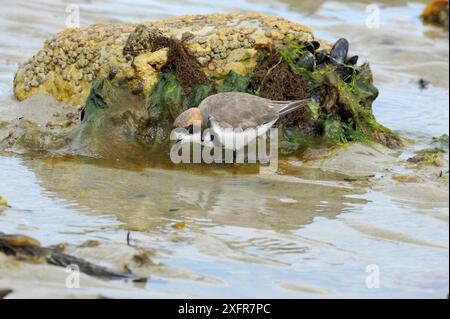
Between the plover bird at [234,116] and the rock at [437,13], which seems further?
the rock at [437,13]

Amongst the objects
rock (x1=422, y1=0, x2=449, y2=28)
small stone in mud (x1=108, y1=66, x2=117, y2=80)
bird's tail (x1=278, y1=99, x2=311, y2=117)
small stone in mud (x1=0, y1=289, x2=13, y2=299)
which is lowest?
small stone in mud (x1=0, y1=289, x2=13, y2=299)

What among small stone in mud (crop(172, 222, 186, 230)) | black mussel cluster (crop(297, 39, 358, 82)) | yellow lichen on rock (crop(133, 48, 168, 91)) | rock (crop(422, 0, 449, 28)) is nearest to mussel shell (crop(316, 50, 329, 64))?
black mussel cluster (crop(297, 39, 358, 82))

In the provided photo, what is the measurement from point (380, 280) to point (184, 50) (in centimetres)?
346

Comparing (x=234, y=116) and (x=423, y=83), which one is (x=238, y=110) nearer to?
(x=234, y=116)

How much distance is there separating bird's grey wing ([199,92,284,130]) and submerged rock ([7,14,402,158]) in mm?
379

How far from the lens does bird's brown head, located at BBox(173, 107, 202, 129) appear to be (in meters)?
6.86

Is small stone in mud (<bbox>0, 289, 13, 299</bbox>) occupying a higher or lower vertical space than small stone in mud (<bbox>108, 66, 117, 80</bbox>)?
lower

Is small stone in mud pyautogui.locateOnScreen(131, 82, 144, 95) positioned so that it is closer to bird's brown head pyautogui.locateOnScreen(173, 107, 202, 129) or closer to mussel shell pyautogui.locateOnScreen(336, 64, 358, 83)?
bird's brown head pyautogui.locateOnScreen(173, 107, 202, 129)

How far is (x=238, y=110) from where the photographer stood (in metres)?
7.10

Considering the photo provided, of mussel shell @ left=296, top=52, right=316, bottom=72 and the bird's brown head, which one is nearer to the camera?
the bird's brown head

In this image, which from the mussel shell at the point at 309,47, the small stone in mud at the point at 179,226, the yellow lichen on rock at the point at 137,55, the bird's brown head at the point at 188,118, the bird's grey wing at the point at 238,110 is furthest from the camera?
the mussel shell at the point at 309,47

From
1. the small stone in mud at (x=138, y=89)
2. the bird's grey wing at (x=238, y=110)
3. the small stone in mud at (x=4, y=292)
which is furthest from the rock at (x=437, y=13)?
the small stone in mud at (x=4, y=292)

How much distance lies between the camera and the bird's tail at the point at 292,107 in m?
7.23

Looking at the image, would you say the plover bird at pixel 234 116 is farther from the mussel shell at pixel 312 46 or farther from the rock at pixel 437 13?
the rock at pixel 437 13
